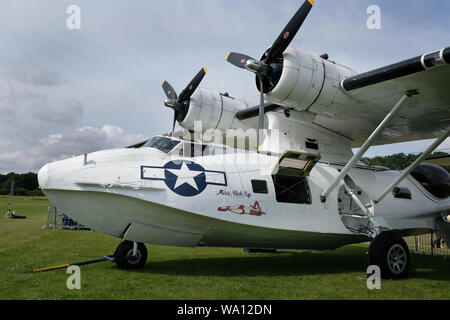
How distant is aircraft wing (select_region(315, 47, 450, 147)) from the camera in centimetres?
573

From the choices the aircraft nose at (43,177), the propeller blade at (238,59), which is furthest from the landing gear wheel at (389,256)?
the aircraft nose at (43,177)

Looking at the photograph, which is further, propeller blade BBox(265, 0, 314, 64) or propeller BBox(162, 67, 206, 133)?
propeller BBox(162, 67, 206, 133)

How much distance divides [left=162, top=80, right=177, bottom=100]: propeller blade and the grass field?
439 cm

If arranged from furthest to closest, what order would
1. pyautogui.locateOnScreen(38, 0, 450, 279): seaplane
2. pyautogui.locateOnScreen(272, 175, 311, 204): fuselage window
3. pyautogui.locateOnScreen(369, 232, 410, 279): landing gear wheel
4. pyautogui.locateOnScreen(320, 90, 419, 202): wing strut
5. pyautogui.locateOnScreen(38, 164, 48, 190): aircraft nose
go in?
pyautogui.locateOnScreen(272, 175, 311, 204): fuselage window < pyautogui.locateOnScreen(369, 232, 410, 279): landing gear wheel < pyautogui.locateOnScreen(320, 90, 419, 202): wing strut < pyautogui.locateOnScreen(38, 0, 450, 279): seaplane < pyautogui.locateOnScreen(38, 164, 48, 190): aircraft nose

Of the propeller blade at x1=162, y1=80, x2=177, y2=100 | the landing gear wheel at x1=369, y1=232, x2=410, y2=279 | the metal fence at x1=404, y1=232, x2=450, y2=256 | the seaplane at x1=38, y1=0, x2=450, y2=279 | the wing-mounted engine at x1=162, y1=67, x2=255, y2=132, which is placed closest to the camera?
the seaplane at x1=38, y1=0, x2=450, y2=279

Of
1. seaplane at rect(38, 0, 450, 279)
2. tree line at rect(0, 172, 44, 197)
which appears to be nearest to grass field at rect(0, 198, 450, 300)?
seaplane at rect(38, 0, 450, 279)

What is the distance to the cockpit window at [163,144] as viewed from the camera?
21.9 feet

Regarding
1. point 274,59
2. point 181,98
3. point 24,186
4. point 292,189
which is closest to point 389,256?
point 292,189

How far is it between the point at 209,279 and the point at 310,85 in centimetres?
400

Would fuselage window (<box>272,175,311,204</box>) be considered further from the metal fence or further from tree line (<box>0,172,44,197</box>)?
tree line (<box>0,172,44,197</box>)
